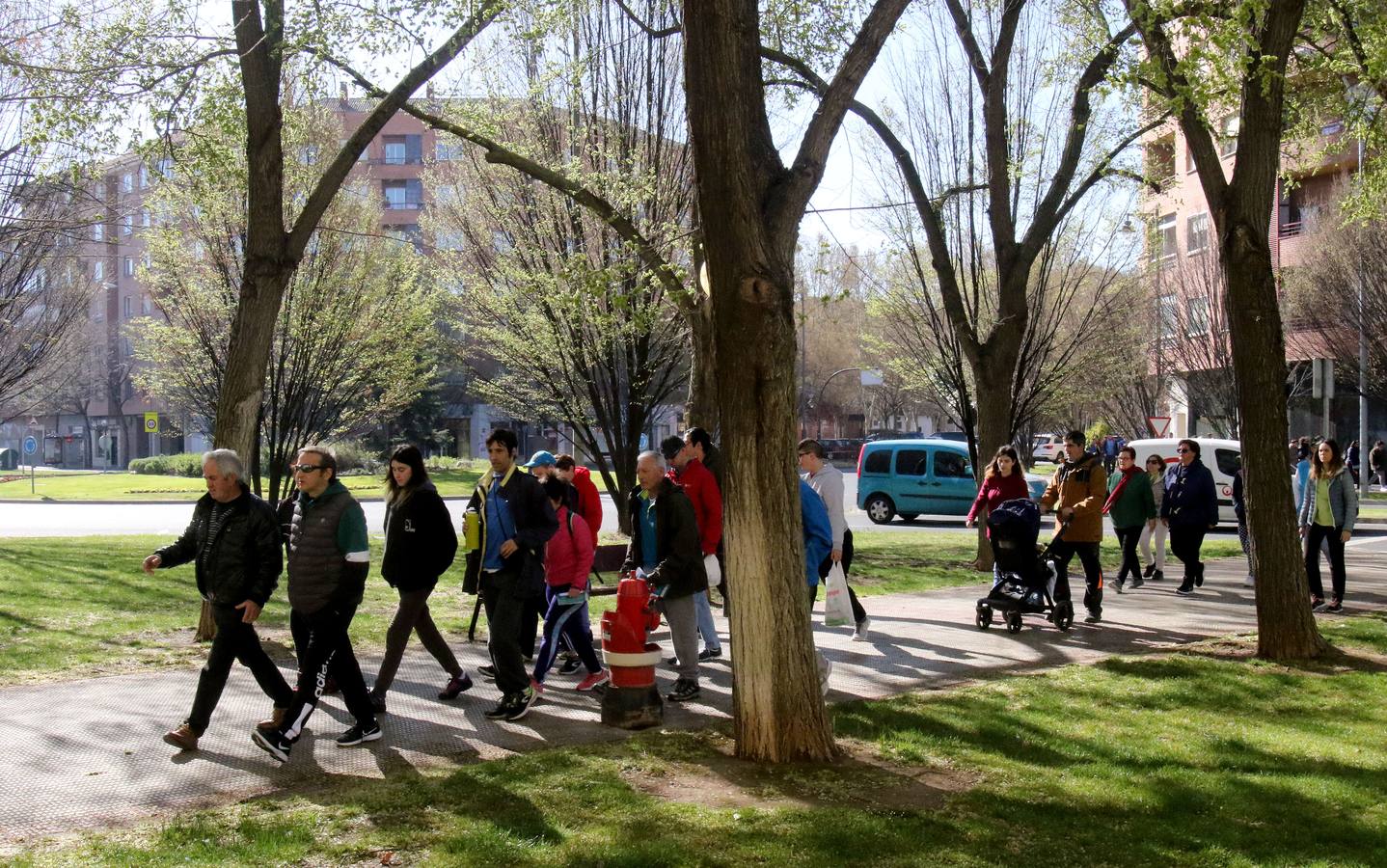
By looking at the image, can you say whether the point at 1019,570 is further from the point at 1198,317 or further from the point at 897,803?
the point at 1198,317

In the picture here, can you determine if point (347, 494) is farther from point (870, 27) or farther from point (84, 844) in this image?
point (870, 27)

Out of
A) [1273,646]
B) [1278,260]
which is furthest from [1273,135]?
[1278,260]

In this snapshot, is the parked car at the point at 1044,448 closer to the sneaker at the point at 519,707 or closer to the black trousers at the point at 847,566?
the black trousers at the point at 847,566

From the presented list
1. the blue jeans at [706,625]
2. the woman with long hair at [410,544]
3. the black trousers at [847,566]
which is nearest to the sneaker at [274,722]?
the woman with long hair at [410,544]

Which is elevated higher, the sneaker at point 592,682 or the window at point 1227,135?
the window at point 1227,135

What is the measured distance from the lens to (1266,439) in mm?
9844

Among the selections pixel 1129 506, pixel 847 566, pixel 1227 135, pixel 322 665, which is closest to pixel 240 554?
pixel 322 665

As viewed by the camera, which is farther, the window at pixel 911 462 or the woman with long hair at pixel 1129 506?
the window at pixel 911 462

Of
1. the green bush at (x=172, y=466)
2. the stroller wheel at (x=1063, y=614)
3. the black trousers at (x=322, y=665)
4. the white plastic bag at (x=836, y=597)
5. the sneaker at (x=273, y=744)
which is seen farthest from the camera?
the green bush at (x=172, y=466)

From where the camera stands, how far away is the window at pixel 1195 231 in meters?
38.9

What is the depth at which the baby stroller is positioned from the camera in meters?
11.4

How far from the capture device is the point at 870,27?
732 centimetres

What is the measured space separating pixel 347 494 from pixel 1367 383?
34.2m

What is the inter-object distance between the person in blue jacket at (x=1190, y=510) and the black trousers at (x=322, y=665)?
35.9 ft
